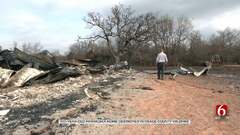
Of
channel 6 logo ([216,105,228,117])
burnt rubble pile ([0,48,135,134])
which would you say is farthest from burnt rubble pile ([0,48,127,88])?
channel 6 logo ([216,105,228,117])

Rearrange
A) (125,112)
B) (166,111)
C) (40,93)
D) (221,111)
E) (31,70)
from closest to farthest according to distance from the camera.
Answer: (125,112)
(166,111)
(221,111)
(40,93)
(31,70)

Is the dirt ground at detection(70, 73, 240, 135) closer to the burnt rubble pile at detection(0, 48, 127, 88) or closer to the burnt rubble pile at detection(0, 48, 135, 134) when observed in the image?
the burnt rubble pile at detection(0, 48, 135, 134)

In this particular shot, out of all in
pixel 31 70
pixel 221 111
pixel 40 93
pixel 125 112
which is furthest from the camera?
pixel 31 70

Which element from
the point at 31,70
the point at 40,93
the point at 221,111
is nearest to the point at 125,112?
the point at 221,111

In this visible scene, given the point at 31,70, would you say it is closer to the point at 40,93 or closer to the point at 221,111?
the point at 40,93

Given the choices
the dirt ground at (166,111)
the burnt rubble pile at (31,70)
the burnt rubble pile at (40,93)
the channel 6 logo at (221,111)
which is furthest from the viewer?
the burnt rubble pile at (31,70)

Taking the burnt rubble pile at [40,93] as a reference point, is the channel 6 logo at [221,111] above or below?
below

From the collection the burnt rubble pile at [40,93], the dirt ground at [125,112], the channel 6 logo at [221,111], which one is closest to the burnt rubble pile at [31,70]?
the burnt rubble pile at [40,93]

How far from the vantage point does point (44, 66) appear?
2492cm

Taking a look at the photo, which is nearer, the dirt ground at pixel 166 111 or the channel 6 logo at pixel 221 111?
the dirt ground at pixel 166 111

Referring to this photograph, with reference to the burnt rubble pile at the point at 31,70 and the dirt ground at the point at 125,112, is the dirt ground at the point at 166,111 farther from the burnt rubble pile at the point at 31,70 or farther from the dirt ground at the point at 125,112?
Answer: the burnt rubble pile at the point at 31,70

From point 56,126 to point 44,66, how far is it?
1518cm

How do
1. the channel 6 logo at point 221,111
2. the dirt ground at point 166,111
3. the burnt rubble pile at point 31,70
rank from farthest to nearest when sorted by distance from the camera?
the burnt rubble pile at point 31,70
the channel 6 logo at point 221,111
the dirt ground at point 166,111

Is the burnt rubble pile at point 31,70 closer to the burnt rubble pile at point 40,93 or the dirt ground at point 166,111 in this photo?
the burnt rubble pile at point 40,93
